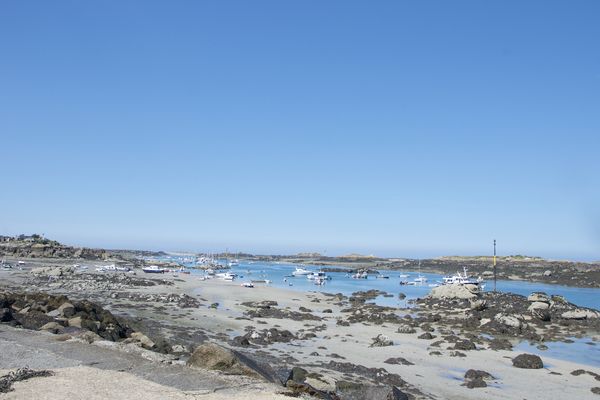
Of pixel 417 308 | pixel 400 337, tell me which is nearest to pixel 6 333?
pixel 400 337

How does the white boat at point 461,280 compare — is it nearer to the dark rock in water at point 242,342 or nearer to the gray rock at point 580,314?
the gray rock at point 580,314

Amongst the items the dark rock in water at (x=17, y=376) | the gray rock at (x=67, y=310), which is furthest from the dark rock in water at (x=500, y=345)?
the dark rock in water at (x=17, y=376)

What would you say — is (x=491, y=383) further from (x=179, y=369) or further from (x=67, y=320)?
(x=67, y=320)

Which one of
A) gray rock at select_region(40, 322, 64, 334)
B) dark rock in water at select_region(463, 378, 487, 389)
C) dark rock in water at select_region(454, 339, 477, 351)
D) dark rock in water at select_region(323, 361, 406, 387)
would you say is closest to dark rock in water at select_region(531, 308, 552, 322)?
dark rock in water at select_region(454, 339, 477, 351)

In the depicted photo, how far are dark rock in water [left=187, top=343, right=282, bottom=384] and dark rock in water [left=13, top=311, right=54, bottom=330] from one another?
27.1 ft

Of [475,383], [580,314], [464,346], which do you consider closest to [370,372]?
[475,383]

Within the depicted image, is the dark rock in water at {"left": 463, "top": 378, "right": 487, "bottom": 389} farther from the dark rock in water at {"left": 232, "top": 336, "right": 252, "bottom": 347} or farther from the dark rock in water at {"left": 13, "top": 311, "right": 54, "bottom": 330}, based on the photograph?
the dark rock in water at {"left": 13, "top": 311, "right": 54, "bottom": 330}

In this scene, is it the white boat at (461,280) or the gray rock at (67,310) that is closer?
the gray rock at (67,310)

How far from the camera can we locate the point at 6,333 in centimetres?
1490

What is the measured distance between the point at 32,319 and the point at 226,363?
10.2 meters

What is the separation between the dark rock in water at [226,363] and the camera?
36.5 feet

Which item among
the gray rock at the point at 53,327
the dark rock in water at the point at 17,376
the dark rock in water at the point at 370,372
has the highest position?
the dark rock in water at the point at 17,376

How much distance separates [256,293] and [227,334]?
2824 cm

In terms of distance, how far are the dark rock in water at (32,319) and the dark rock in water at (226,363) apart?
8.26 m
